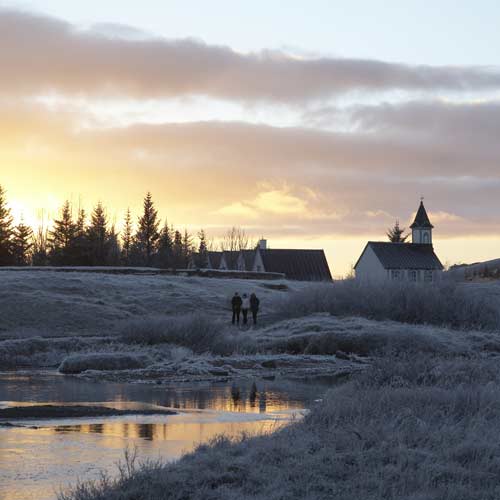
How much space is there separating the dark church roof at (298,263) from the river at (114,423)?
73.2 metres

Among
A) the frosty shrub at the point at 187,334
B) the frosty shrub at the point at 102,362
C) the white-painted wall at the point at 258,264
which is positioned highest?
the white-painted wall at the point at 258,264

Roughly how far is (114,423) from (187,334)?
18005mm

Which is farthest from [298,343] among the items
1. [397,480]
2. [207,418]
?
[397,480]

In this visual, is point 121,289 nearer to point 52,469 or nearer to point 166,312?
point 166,312

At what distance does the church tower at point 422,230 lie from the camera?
105812 millimetres

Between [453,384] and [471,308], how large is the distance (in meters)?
32.8

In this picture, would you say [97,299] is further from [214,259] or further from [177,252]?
[214,259]

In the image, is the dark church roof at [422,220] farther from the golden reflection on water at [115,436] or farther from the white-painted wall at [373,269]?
the golden reflection on water at [115,436]

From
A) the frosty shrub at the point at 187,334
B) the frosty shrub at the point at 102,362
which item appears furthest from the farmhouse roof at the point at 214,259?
the frosty shrub at the point at 102,362

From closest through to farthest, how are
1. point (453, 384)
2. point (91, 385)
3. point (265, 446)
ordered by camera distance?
point (265, 446)
point (453, 384)
point (91, 385)

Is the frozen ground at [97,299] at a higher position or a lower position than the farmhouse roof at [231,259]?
lower

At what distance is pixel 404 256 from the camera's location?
9981 centimetres

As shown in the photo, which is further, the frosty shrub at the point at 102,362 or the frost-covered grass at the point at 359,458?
the frosty shrub at the point at 102,362

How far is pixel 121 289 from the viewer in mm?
57844
